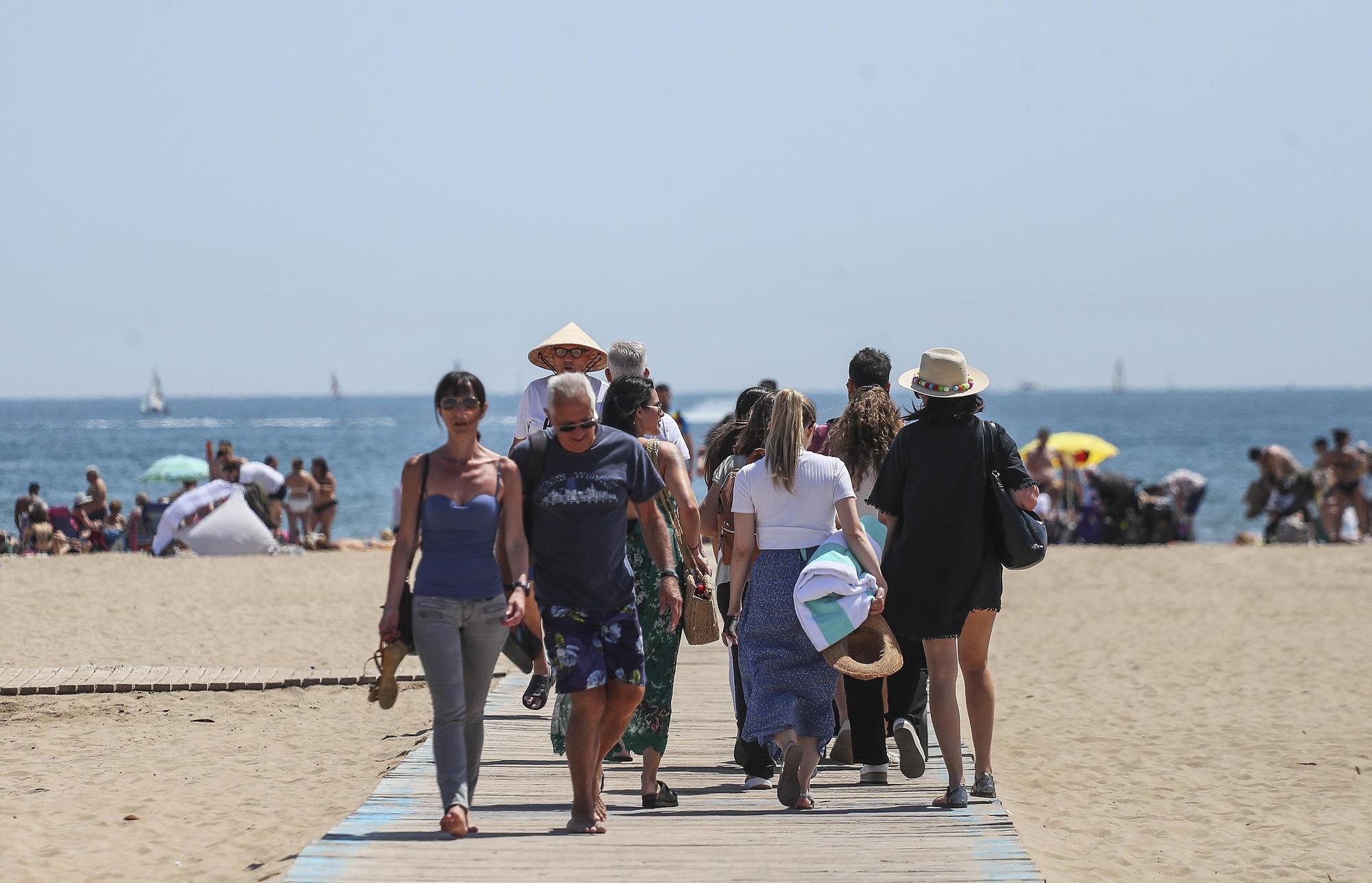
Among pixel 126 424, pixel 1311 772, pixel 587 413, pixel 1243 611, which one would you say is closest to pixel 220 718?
pixel 587 413

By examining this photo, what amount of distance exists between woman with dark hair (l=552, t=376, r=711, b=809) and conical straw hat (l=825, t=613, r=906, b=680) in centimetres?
61

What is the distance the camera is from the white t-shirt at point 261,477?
69.6 ft

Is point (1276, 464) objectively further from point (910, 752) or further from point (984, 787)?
point (910, 752)

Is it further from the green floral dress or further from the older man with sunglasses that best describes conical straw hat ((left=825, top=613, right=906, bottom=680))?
the older man with sunglasses

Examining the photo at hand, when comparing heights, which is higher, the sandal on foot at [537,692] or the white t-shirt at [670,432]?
the white t-shirt at [670,432]

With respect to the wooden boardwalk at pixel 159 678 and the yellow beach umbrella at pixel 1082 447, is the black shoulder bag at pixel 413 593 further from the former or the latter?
the yellow beach umbrella at pixel 1082 447

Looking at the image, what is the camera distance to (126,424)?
160 metres

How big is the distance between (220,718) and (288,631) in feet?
14.0

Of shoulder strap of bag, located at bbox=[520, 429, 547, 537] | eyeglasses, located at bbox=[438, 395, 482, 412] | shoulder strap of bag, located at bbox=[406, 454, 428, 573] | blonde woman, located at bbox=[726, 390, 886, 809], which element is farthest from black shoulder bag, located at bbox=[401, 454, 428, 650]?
blonde woman, located at bbox=[726, 390, 886, 809]

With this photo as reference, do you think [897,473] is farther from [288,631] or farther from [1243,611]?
[1243,611]

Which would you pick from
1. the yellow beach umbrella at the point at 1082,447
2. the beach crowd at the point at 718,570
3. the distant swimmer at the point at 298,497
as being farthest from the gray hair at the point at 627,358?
the yellow beach umbrella at the point at 1082,447

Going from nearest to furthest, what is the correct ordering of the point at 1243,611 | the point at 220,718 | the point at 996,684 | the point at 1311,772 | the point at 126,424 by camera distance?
the point at 1311,772 < the point at 220,718 < the point at 996,684 < the point at 1243,611 < the point at 126,424

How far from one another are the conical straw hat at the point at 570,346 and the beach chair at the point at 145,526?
16269mm

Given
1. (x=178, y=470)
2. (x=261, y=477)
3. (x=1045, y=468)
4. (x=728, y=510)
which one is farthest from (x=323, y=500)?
(x=728, y=510)
